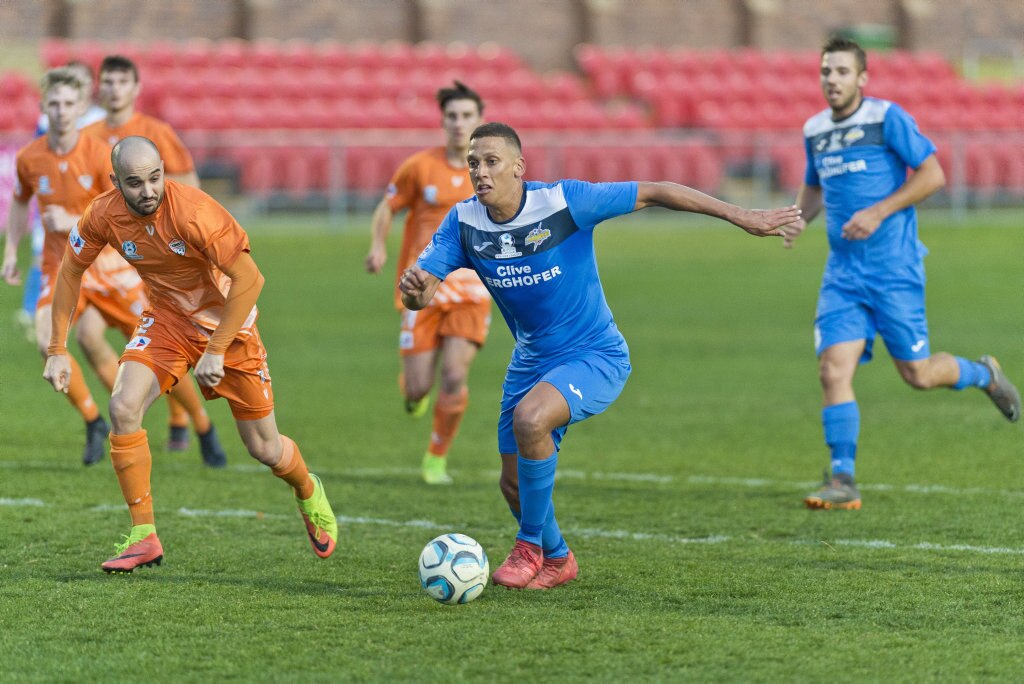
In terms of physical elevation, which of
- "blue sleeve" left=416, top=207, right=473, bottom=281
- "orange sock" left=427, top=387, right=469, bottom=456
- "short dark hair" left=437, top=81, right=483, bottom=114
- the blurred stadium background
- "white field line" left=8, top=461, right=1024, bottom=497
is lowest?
"white field line" left=8, top=461, right=1024, bottom=497

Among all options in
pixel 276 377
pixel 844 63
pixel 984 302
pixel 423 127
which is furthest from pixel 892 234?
pixel 423 127

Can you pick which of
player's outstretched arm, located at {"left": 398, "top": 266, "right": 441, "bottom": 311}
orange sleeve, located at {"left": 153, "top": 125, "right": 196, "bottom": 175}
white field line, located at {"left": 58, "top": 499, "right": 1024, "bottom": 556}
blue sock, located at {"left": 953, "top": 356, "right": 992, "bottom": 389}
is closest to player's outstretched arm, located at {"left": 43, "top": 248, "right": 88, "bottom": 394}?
white field line, located at {"left": 58, "top": 499, "right": 1024, "bottom": 556}

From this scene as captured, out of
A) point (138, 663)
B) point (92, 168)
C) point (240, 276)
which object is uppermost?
point (92, 168)

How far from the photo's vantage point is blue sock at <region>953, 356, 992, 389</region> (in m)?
8.41

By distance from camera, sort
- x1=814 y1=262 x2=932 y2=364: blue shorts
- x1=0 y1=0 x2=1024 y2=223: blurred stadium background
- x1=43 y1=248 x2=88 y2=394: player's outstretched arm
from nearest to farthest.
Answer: x1=43 y1=248 x2=88 y2=394: player's outstretched arm, x1=814 y1=262 x2=932 y2=364: blue shorts, x1=0 y1=0 x2=1024 y2=223: blurred stadium background

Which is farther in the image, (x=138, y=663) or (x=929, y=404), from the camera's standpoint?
(x=929, y=404)

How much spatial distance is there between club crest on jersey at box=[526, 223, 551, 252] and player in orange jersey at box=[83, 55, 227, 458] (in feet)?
11.5

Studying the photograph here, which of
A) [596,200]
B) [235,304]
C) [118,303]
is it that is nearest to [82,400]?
[118,303]

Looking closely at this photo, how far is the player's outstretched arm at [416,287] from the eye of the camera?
19.6 ft

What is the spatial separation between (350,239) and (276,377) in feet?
34.7

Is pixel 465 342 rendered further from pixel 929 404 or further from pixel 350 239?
pixel 350 239

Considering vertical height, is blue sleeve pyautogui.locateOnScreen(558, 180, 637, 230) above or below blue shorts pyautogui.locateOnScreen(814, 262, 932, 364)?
above

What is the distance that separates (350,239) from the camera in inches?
939

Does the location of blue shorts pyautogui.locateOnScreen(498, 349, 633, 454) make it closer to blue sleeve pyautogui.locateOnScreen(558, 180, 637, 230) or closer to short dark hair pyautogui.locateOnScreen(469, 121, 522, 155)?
blue sleeve pyautogui.locateOnScreen(558, 180, 637, 230)
